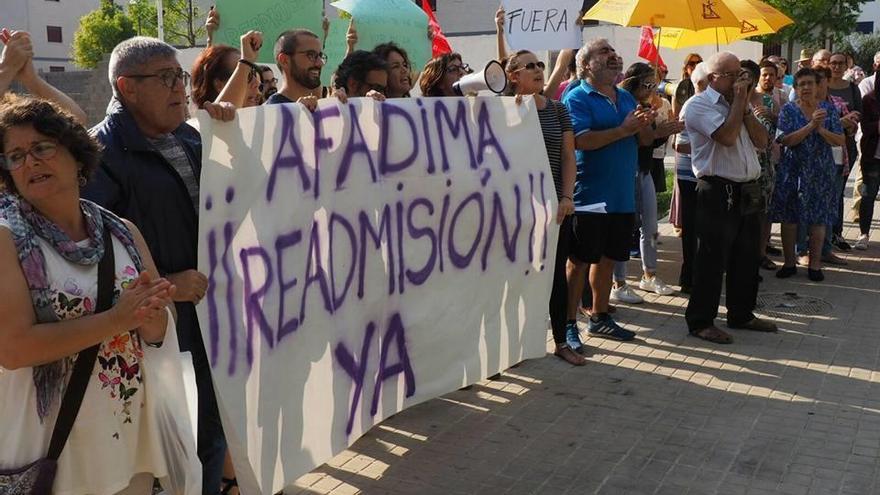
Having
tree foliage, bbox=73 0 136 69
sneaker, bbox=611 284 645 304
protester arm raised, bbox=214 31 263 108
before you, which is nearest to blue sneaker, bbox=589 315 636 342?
sneaker, bbox=611 284 645 304

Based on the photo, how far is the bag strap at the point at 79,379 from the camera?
241 cm

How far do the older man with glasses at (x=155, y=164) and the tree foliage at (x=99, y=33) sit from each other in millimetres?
50326

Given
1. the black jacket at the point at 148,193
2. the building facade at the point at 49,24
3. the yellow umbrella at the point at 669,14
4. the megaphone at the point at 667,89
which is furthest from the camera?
the building facade at the point at 49,24

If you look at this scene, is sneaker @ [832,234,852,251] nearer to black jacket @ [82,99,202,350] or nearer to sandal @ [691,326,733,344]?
sandal @ [691,326,733,344]

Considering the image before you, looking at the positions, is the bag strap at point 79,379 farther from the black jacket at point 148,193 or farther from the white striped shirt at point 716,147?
the white striped shirt at point 716,147

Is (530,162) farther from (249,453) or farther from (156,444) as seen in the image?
(156,444)

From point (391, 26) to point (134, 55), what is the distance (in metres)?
3.57

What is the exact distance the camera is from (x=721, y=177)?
6105 millimetres

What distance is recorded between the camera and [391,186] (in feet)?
13.5

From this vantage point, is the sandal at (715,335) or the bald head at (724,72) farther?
the sandal at (715,335)

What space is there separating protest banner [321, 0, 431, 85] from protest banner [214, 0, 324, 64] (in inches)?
32.0

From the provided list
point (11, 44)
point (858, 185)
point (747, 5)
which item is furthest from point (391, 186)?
point (858, 185)

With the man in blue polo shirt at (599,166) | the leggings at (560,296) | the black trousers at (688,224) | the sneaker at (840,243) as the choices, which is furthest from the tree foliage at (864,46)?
the leggings at (560,296)

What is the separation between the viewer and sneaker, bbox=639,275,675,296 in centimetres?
768
